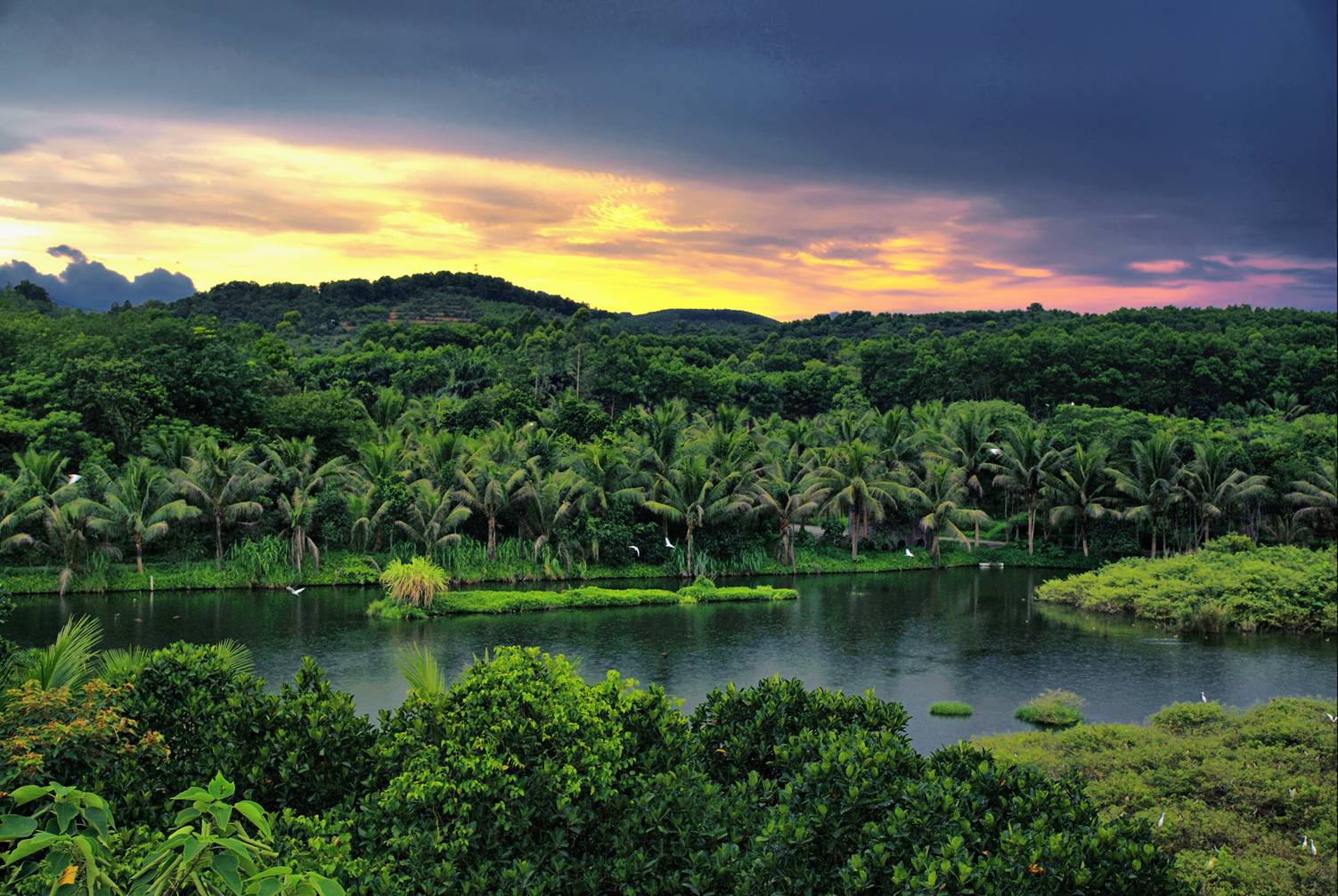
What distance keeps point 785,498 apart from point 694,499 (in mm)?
3509

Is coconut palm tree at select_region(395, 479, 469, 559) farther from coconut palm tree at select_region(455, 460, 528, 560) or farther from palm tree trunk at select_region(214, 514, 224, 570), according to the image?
palm tree trunk at select_region(214, 514, 224, 570)

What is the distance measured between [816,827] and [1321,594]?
2329 cm

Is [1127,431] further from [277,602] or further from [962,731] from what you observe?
[277,602]

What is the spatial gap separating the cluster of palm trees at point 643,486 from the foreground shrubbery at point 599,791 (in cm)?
2205

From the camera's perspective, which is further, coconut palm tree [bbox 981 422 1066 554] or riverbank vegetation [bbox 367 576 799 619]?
coconut palm tree [bbox 981 422 1066 554]

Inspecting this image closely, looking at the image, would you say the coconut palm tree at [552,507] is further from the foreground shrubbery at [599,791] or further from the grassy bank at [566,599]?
the foreground shrubbery at [599,791]

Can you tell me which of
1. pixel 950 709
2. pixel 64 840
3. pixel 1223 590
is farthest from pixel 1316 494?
pixel 64 840

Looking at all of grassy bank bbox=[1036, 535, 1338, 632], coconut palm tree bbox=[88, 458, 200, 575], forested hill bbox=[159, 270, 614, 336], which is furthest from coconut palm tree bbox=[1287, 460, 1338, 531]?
forested hill bbox=[159, 270, 614, 336]

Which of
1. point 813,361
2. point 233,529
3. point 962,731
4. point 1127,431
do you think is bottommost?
point 962,731

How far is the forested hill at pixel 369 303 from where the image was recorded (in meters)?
85.2

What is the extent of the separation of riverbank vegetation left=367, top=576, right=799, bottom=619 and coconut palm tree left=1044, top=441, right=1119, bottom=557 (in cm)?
1329

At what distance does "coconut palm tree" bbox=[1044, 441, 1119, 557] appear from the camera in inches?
1421

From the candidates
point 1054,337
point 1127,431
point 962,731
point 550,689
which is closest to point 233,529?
point 962,731

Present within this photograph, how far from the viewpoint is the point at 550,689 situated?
6.54 metres
